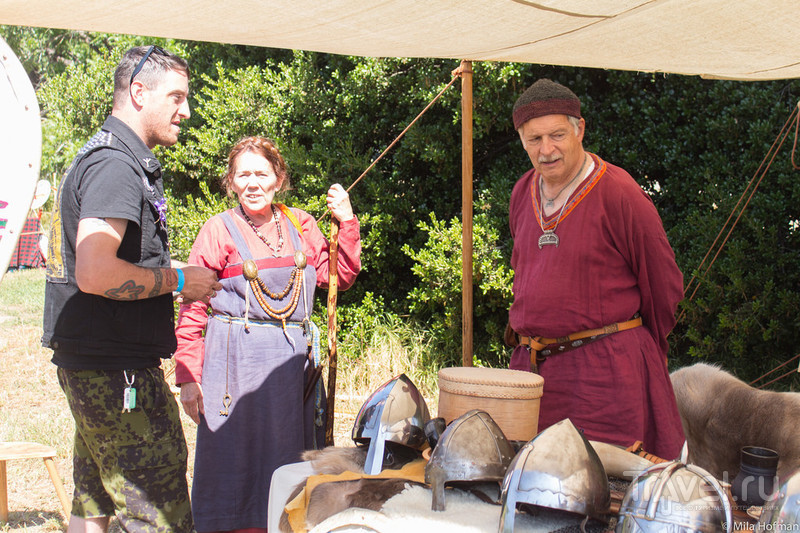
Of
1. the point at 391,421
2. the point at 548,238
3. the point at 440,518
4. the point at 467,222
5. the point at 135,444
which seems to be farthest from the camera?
the point at 467,222

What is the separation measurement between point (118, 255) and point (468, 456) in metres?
1.35

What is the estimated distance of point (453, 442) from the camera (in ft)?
5.81

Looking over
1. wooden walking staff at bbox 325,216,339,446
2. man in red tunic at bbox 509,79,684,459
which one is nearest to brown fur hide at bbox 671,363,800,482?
man in red tunic at bbox 509,79,684,459

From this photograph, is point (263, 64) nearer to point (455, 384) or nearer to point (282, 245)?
point (282, 245)

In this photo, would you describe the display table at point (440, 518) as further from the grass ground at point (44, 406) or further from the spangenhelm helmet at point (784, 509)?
the grass ground at point (44, 406)

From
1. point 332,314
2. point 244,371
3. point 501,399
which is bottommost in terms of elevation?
point 244,371

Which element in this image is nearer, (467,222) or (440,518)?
(440,518)

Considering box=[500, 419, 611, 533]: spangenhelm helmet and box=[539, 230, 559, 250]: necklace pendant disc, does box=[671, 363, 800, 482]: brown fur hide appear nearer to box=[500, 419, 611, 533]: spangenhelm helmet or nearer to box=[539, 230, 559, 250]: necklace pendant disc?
box=[539, 230, 559, 250]: necklace pendant disc

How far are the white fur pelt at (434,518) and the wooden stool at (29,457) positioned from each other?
8.69ft

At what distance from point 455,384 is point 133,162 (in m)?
1.30

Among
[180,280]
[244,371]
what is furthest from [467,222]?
[180,280]

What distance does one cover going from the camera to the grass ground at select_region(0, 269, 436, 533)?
14.0 feet

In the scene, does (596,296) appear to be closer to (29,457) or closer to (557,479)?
(557,479)

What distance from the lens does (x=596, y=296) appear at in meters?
2.52
